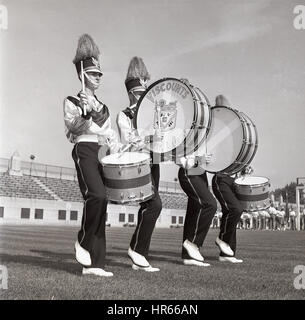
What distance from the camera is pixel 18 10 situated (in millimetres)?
5434

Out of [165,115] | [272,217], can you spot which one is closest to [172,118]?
[165,115]

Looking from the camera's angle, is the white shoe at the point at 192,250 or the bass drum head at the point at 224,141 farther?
the bass drum head at the point at 224,141

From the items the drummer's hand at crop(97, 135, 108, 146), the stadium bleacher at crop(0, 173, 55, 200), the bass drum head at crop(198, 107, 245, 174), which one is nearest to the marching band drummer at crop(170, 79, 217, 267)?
the bass drum head at crop(198, 107, 245, 174)

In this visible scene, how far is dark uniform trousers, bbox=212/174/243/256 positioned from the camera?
710cm

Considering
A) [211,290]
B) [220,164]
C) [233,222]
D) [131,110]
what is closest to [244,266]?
[233,222]

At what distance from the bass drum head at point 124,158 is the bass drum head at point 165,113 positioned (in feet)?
1.21

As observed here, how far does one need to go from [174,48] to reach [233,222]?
8.79 ft

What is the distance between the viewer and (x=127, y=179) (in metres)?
5.01

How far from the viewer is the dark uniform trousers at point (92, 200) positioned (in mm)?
5012

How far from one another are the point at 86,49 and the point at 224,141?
7.91 feet

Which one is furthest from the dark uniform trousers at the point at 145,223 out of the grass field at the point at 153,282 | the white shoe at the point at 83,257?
Result: the white shoe at the point at 83,257

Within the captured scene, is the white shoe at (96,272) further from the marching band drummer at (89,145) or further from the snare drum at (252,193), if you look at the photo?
the snare drum at (252,193)

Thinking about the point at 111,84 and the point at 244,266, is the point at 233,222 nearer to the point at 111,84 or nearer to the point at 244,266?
the point at 244,266

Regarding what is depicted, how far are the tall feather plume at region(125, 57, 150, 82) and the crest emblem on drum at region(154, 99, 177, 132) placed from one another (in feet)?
1.76
